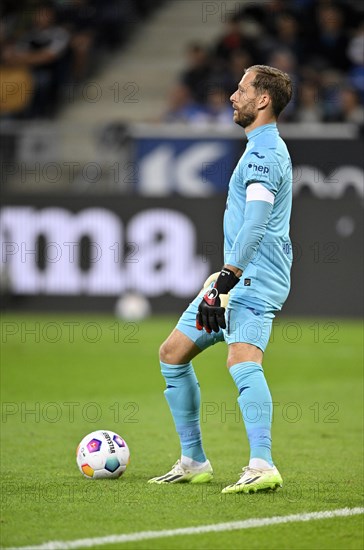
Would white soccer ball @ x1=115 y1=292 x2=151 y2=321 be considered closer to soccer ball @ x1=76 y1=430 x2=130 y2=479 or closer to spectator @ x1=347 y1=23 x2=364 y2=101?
spectator @ x1=347 y1=23 x2=364 y2=101

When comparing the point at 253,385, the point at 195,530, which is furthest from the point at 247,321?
the point at 195,530

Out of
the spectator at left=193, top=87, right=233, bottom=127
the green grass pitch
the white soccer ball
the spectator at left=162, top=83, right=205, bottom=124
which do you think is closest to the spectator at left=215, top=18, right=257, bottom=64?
the spectator at left=162, top=83, right=205, bottom=124

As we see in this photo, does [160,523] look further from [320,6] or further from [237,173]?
[320,6]

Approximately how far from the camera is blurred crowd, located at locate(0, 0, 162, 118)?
20594 mm

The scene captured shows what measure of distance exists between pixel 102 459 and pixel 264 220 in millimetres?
1702

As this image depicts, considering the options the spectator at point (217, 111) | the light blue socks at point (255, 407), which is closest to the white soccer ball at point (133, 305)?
the spectator at point (217, 111)

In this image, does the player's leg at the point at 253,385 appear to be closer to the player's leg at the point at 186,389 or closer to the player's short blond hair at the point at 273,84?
the player's leg at the point at 186,389

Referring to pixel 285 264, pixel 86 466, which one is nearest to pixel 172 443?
pixel 86 466

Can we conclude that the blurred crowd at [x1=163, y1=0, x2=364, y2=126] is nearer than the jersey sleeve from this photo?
No

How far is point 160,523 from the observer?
520cm

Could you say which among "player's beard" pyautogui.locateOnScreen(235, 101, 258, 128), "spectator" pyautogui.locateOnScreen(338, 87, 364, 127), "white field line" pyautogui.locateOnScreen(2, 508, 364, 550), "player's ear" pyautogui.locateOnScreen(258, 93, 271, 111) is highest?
"spectator" pyautogui.locateOnScreen(338, 87, 364, 127)

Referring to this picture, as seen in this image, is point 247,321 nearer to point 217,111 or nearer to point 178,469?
point 178,469

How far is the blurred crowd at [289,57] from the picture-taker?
723 inches

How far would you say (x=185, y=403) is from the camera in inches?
253
